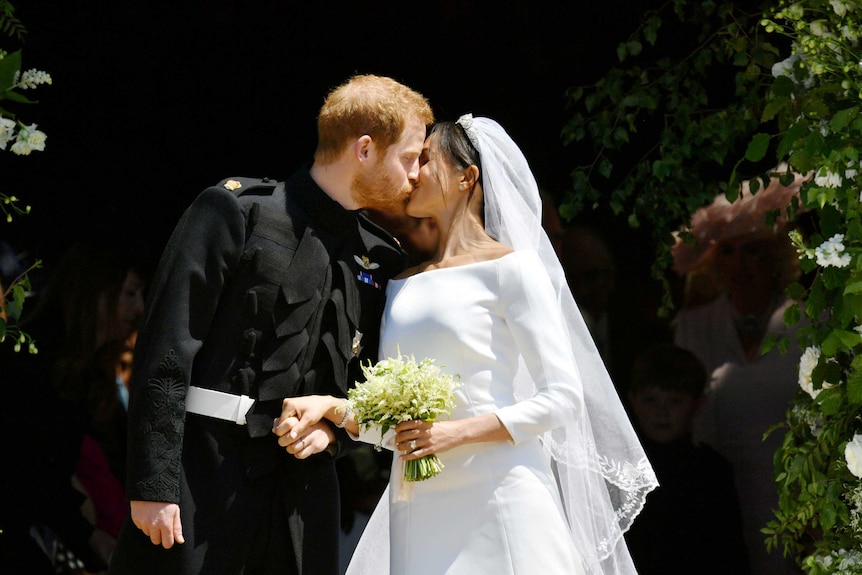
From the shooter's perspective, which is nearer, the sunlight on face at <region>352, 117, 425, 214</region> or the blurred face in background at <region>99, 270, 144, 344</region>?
the sunlight on face at <region>352, 117, 425, 214</region>

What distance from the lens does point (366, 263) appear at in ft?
11.3

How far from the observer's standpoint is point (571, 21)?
5.22 meters

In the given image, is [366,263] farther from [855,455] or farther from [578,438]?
[855,455]

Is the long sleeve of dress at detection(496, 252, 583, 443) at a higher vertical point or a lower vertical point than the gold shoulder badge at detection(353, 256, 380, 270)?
lower

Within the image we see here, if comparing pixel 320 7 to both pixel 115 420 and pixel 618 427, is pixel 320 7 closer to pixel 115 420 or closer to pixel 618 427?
pixel 115 420

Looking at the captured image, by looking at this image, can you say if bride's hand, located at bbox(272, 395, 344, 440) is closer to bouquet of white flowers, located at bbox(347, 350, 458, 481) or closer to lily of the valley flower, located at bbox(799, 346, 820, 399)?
bouquet of white flowers, located at bbox(347, 350, 458, 481)

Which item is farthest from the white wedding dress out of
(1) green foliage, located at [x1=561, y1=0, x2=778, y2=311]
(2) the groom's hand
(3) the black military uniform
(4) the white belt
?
(1) green foliage, located at [x1=561, y1=0, x2=778, y2=311]

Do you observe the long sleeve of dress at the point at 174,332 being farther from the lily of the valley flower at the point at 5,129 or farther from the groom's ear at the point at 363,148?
the lily of the valley flower at the point at 5,129

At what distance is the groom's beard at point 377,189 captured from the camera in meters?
3.37

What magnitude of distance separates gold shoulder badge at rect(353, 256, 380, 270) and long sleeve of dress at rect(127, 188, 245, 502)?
1.41 ft

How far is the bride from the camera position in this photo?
3.07 metres

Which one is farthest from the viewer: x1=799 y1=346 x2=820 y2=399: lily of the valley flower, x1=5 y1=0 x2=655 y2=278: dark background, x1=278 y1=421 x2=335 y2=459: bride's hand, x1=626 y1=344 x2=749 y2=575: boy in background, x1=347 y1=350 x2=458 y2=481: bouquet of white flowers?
x1=626 y1=344 x2=749 y2=575: boy in background

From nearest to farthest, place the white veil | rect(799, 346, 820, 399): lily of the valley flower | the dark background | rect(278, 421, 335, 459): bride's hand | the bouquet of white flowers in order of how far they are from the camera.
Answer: the bouquet of white flowers → rect(278, 421, 335, 459): bride's hand → rect(799, 346, 820, 399): lily of the valley flower → the white veil → the dark background

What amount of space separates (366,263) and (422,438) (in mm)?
703
